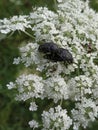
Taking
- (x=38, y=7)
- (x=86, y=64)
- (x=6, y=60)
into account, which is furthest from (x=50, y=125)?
(x=6, y=60)

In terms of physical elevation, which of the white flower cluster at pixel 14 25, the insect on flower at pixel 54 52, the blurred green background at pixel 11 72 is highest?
the blurred green background at pixel 11 72

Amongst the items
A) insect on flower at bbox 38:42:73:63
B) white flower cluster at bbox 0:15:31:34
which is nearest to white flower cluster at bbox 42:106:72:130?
insect on flower at bbox 38:42:73:63

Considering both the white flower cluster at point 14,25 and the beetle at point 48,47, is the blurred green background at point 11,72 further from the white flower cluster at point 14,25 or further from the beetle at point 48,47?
the beetle at point 48,47

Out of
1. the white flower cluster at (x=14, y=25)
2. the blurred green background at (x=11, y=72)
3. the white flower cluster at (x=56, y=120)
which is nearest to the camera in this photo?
the white flower cluster at (x=56, y=120)

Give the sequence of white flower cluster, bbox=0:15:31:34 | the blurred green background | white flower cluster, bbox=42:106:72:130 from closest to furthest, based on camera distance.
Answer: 1. white flower cluster, bbox=42:106:72:130
2. white flower cluster, bbox=0:15:31:34
3. the blurred green background

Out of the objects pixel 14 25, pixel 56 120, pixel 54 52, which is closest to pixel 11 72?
pixel 14 25

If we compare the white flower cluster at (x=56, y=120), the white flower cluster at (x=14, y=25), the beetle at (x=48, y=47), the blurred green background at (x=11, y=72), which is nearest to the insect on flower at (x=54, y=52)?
the beetle at (x=48, y=47)

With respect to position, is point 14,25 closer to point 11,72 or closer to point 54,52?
point 54,52

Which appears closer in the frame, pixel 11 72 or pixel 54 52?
pixel 54 52

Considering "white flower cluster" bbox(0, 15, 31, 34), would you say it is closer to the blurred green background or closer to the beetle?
the beetle
